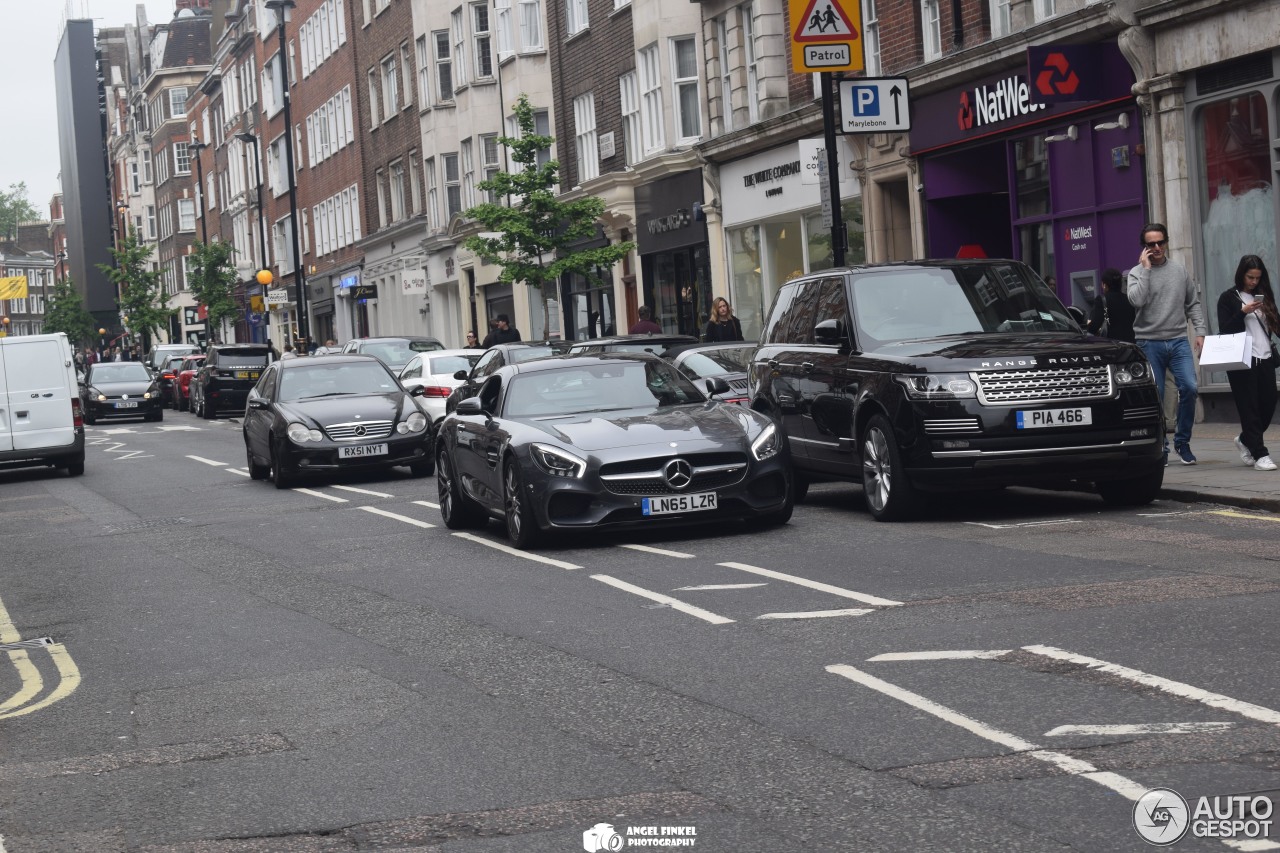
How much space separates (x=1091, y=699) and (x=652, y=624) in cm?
296

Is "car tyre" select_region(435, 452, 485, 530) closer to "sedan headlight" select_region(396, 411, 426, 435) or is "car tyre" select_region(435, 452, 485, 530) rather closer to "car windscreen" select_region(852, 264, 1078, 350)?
"car windscreen" select_region(852, 264, 1078, 350)

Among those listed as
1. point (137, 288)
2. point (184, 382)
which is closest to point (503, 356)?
point (184, 382)

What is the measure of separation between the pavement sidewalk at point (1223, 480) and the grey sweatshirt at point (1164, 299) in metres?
1.15

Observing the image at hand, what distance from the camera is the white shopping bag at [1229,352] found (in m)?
14.6

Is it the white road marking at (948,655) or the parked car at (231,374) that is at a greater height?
the parked car at (231,374)

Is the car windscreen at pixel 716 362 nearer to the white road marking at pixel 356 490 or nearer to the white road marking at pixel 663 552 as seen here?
the white road marking at pixel 356 490

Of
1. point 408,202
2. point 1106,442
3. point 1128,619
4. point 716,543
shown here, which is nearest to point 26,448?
point 716,543

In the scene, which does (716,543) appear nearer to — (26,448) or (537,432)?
(537,432)

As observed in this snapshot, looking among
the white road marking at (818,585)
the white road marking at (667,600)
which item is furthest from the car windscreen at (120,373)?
the white road marking at (818,585)

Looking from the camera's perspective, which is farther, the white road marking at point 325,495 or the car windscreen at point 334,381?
the car windscreen at point 334,381

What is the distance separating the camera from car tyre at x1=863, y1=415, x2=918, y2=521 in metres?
13.1

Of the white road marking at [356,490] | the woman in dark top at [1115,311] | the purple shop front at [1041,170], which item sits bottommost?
the white road marking at [356,490]

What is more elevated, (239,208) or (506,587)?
(239,208)

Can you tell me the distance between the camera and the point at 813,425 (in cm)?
1480
